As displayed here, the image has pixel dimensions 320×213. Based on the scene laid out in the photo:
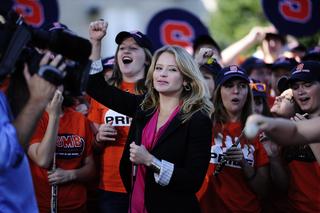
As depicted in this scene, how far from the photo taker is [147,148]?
2.57 metres

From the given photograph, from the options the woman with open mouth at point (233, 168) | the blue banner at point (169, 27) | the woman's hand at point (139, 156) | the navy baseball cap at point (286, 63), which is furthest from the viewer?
the blue banner at point (169, 27)

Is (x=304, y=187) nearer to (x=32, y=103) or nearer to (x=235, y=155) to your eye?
(x=235, y=155)

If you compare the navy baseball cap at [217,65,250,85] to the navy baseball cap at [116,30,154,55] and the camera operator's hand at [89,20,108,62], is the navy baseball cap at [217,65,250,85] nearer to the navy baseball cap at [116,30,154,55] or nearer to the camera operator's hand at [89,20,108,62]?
the navy baseball cap at [116,30,154,55]

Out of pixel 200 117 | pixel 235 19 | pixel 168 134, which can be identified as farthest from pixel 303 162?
pixel 235 19

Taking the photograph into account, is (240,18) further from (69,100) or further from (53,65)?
(53,65)

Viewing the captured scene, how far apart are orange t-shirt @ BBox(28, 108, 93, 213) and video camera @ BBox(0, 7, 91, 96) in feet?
4.14

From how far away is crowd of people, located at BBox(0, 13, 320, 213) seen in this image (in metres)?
2.31

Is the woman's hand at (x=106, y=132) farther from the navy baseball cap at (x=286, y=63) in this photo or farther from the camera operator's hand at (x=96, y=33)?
the navy baseball cap at (x=286, y=63)

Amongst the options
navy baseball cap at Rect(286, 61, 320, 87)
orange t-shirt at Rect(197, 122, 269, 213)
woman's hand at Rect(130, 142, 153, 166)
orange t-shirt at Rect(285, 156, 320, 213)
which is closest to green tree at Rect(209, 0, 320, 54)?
navy baseball cap at Rect(286, 61, 320, 87)

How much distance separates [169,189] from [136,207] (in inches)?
11.8

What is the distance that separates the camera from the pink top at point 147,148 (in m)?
2.46

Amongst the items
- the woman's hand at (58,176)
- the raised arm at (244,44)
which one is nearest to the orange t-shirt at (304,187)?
the woman's hand at (58,176)

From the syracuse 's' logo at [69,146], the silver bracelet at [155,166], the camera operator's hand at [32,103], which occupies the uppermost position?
→ the camera operator's hand at [32,103]

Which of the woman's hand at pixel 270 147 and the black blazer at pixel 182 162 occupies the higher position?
the woman's hand at pixel 270 147
